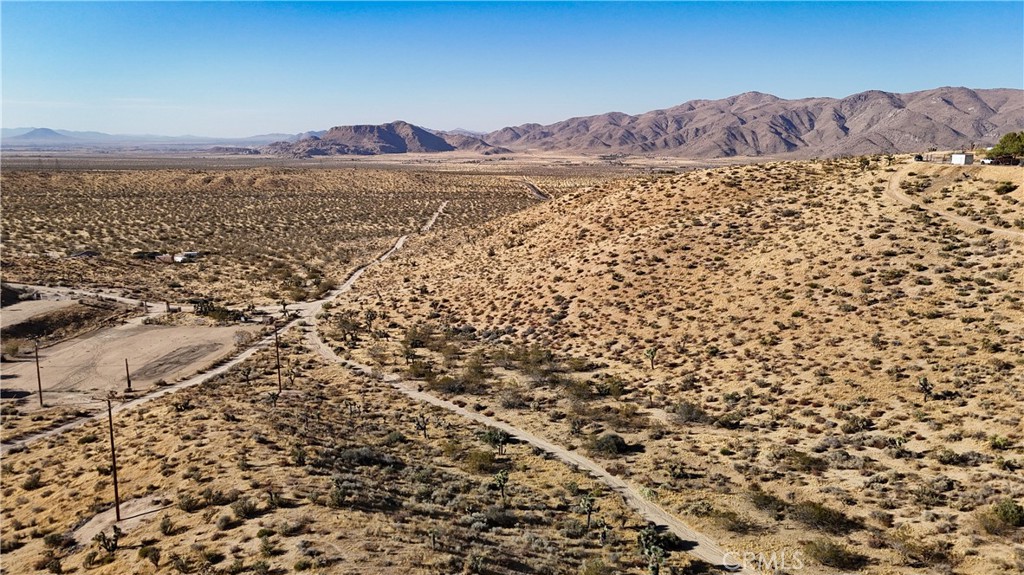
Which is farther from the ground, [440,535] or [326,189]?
[326,189]

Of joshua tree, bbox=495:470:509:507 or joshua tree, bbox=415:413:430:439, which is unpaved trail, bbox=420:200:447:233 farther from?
joshua tree, bbox=495:470:509:507

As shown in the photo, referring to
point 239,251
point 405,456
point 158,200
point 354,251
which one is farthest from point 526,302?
point 158,200

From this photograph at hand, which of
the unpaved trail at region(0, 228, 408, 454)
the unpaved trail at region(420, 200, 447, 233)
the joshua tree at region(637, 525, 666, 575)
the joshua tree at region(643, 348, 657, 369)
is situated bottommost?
the unpaved trail at region(0, 228, 408, 454)

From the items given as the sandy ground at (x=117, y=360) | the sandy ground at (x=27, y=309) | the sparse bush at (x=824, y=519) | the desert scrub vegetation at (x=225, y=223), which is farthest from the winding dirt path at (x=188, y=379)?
the sparse bush at (x=824, y=519)

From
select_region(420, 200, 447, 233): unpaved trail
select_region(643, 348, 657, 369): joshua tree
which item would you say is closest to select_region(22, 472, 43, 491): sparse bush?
select_region(643, 348, 657, 369): joshua tree

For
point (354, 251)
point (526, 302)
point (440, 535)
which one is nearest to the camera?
point (440, 535)

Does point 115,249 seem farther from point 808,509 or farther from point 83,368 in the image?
point 808,509

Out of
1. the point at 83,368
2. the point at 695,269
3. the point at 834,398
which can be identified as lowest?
the point at 83,368
